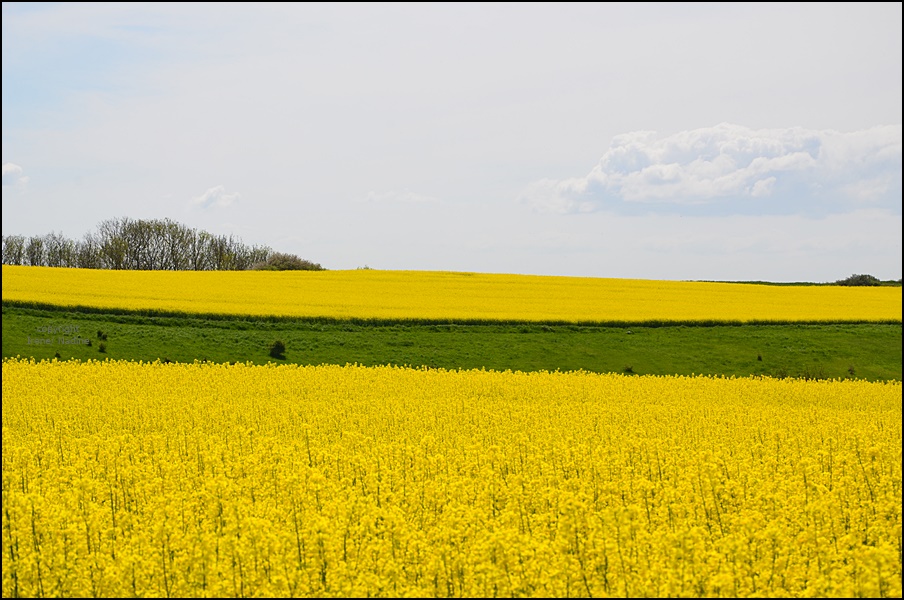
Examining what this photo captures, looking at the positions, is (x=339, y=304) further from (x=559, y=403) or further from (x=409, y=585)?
(x=409, y=585)

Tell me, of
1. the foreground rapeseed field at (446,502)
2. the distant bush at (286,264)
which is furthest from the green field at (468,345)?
the distant bush at (286,264)

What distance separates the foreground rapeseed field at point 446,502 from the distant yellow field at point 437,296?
18.6 meters

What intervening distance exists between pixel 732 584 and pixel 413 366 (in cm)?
2132

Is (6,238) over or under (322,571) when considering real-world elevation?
over

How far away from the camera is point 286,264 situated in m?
68.9

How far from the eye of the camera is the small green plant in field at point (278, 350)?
90.1 ft

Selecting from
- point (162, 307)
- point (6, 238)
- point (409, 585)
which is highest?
point (6, 238)

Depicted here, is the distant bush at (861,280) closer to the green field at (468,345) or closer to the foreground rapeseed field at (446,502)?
the green field at (468,345)

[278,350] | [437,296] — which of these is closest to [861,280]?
[437,296]

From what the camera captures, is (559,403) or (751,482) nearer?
(751,482)

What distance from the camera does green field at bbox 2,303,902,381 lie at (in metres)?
27.6

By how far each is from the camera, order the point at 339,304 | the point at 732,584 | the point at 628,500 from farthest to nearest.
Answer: the point at 339,304
the point at 628,500
the point at 732,584

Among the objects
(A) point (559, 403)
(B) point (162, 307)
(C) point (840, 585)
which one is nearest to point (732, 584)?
(C) point (840, 585)

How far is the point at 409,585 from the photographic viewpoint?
21.7ft
